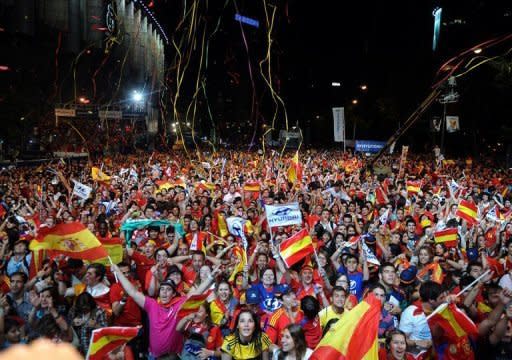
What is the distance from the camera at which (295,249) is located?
7.30 metres

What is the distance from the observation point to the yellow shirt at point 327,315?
18.4ft

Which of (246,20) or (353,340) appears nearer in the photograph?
(353,340)

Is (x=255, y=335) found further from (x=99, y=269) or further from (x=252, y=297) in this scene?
(x=99, y=269)

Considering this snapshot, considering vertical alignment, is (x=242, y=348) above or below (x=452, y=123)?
below

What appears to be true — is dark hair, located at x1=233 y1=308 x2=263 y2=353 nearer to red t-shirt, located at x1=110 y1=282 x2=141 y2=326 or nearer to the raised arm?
the raised arm

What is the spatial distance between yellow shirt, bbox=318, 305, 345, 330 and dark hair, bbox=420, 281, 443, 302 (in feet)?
2.79

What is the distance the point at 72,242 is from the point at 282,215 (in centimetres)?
349

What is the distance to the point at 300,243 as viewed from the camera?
24.0 feet

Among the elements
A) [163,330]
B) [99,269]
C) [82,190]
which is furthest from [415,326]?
[82,190]

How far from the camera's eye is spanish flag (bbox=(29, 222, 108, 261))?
657 centimetres

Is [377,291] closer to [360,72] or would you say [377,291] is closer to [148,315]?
[148,315]

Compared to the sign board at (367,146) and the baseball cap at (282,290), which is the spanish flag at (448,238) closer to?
the baseball cap at (282,290)

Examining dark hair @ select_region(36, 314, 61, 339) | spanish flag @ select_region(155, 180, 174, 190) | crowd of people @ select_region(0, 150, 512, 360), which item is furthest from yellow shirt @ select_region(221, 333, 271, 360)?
spanish flag @ select_region(155, 180, 174, 190)

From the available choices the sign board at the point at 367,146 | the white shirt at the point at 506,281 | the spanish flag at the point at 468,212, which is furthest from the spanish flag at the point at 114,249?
the sign board at the point at 367,146
